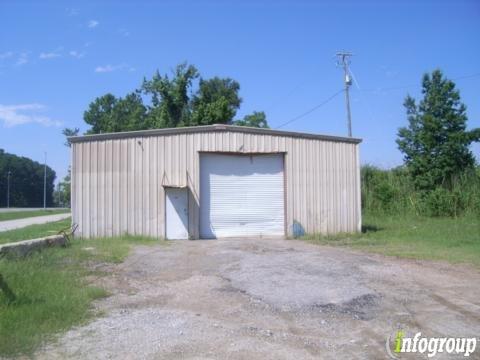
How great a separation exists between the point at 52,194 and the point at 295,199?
10410cm

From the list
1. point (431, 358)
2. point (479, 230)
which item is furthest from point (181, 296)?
point (479, 230)

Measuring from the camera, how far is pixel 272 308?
7453mm

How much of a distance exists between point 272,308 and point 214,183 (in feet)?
35.0

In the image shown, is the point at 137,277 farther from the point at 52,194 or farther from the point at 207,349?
the point at 52,194

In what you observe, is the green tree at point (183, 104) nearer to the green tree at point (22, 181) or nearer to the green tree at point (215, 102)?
the green tree at point (215, 102)

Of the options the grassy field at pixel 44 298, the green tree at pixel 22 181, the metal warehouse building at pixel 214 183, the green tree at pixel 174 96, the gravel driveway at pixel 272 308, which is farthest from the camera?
the green tree at pixel 22 181

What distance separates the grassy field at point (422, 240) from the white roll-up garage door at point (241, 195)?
1760 millimetres

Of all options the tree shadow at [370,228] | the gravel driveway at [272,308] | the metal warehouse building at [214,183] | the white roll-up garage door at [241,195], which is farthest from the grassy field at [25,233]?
the tree shadow at [370,228]

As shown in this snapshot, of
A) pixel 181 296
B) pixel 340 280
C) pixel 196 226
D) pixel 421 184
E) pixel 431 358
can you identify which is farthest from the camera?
pixel 421 184

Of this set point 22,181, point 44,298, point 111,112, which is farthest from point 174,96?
point 22,181

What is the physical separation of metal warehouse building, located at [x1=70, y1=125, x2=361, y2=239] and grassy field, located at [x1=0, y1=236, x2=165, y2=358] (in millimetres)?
5074

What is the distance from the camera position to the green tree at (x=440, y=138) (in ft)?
91.0

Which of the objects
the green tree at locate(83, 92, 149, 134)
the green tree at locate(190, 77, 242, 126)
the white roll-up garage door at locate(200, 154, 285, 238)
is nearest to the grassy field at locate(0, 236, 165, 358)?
the white roll-up garage door at locate(200, 154, 285, 238)

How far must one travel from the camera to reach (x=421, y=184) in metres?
27.9
